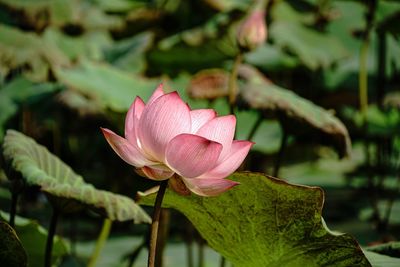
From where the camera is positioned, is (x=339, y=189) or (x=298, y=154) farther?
(x=298, y=154)

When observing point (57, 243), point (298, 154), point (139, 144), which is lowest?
point (298, 154)

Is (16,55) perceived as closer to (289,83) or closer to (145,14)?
(145,14)

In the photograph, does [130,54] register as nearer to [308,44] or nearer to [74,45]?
[74,45]

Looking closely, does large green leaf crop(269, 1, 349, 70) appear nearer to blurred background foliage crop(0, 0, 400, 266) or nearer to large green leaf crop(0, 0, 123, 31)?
blurred background foliage crop(0, 0, 400, 266)

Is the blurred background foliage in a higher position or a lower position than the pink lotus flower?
lower

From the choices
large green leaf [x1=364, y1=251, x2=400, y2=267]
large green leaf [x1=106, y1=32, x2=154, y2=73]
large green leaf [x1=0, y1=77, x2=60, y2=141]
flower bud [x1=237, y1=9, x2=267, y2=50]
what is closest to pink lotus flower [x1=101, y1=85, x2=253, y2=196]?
large green leaf [x1=364, y1=251, x2=400, y2=267]

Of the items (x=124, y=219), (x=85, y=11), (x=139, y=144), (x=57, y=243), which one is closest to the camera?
(x=139, y=144)

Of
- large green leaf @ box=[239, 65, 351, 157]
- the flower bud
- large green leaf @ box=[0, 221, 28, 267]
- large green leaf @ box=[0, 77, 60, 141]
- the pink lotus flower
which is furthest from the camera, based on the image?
large green leaf @ box=[0, 77, 60, 141]

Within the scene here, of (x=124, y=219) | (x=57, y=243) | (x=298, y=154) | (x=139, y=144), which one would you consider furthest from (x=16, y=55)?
(x=298, y=154)
